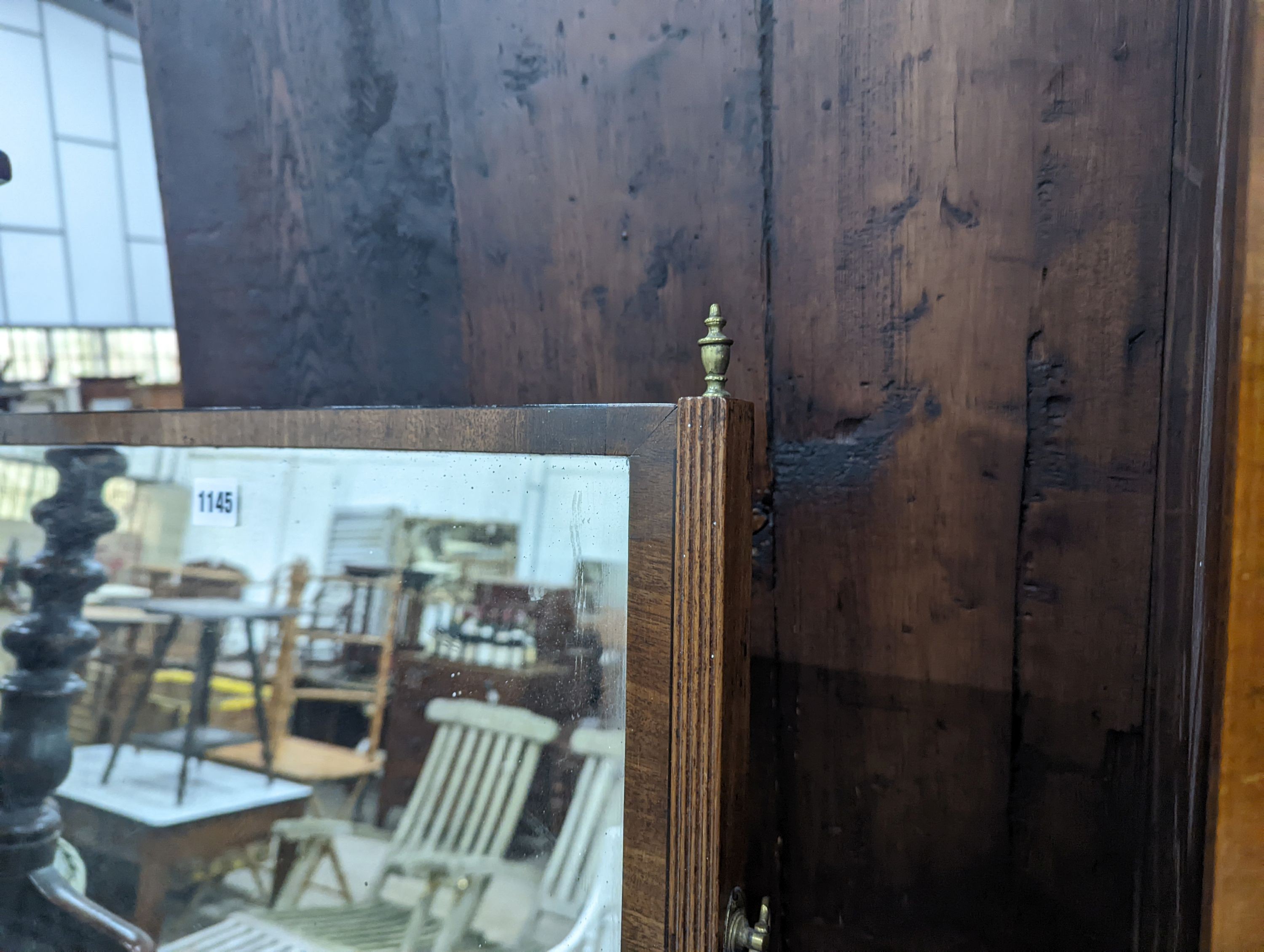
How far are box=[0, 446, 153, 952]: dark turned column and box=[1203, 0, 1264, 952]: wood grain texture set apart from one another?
38.8 inches

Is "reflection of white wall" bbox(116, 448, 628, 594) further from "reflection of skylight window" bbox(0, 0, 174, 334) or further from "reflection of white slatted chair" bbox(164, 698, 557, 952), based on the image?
"reflection of skylight window" bbox(0, 0, 174, 334)

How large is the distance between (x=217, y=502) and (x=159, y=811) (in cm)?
33

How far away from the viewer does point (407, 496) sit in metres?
0.68

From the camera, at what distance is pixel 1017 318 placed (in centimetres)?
65

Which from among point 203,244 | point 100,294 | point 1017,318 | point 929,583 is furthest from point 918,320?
point 100,294

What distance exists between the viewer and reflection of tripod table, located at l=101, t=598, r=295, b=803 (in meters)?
0.77

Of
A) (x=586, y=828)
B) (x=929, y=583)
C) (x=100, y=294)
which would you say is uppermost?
(x=100, y=294)

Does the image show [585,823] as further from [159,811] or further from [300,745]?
[159,811]

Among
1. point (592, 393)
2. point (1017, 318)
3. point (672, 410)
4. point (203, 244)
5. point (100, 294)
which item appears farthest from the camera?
point (100, 294)

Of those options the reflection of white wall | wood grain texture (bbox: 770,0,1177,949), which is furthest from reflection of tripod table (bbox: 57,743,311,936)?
wood grain texture (bbox: 770,0,1177,949)

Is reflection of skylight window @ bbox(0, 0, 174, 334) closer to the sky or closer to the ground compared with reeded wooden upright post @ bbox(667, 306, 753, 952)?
closer to the sky

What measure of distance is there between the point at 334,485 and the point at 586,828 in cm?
37

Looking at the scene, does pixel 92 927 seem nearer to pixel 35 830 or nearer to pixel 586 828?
pixel 35 830

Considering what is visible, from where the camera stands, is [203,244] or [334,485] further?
[203,244]
